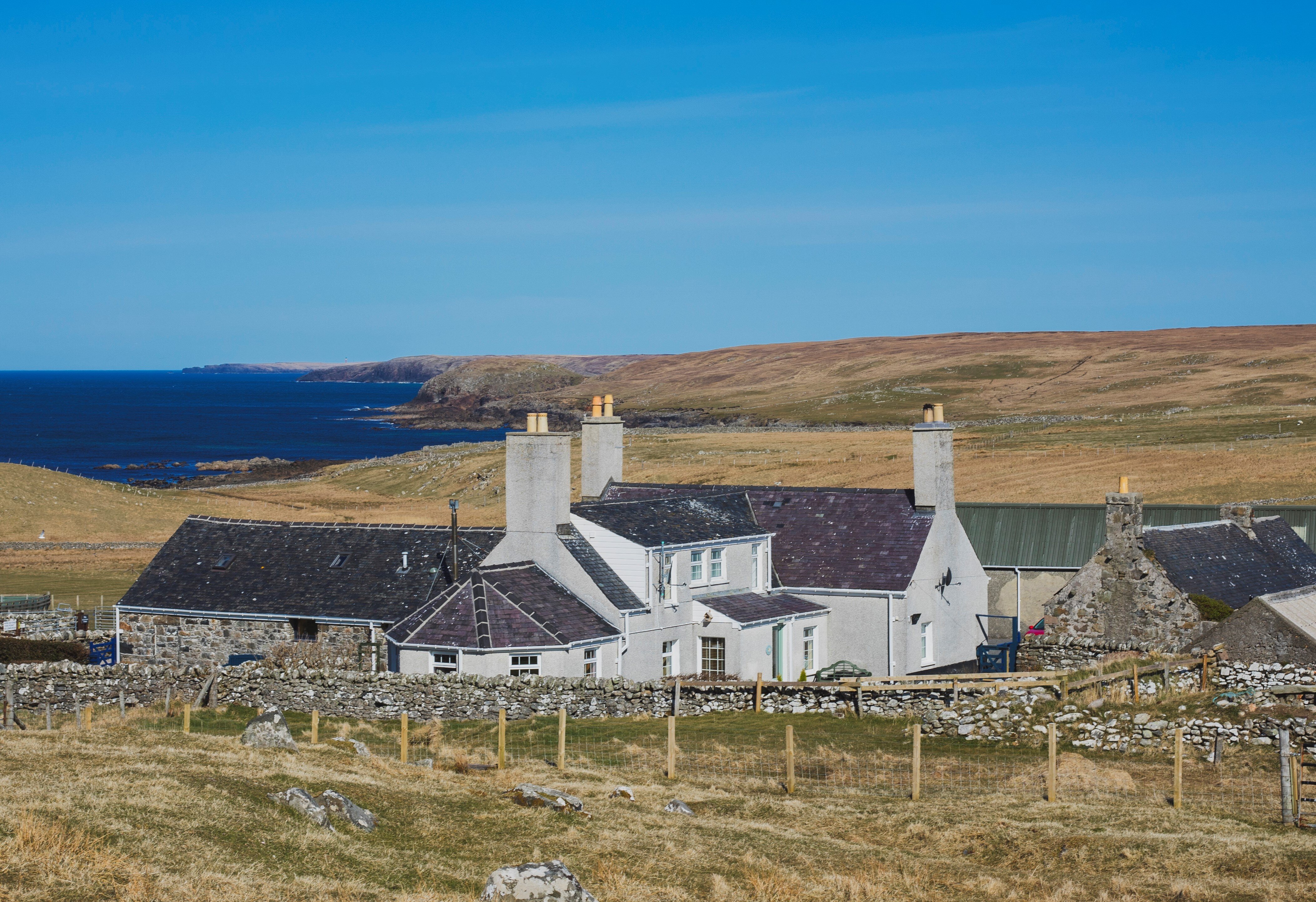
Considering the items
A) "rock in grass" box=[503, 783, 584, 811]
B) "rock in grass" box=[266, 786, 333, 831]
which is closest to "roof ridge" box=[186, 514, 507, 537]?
"rock in grass" box=[503, 783, 584, 811]

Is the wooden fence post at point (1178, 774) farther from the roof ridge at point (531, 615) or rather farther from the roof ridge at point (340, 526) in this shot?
the roof ridge at point (340, 526)

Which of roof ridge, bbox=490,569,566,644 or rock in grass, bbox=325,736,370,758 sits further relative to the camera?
roof ridge, bbox=490,569,566,644

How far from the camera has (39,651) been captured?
126 feet

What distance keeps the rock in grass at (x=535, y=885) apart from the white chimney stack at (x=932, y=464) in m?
26.2

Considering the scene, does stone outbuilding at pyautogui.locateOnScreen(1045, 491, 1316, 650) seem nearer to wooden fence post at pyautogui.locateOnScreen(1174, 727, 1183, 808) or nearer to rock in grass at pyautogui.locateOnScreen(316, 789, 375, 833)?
wooden fence post at pyautogui.locateOnScreen(1174, 727, 1183, 808)

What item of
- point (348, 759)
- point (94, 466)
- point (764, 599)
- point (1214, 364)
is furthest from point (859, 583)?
point (1214, 364)

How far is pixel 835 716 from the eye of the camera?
2938 cm

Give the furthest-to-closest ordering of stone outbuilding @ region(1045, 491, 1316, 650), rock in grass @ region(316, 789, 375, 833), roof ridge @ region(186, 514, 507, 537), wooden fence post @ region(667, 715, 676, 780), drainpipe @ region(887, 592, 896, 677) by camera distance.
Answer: roof ridge @ region(186, 514, 507, 537) → drainpipe @ region(887, 592, 896, 677) → stone outbuilding @ region(1045, 491, 1316, 650) → wooden fence post @ region(667, 715, 676, 780) → rock in grass @ region(316, 789, 375, 833)

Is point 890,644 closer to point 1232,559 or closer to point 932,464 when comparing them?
point 932,464

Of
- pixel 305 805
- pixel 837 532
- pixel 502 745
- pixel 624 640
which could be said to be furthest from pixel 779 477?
pixel 305 805

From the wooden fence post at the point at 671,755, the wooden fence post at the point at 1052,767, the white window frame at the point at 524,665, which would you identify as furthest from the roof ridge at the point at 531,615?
the wooden fence post at the point at 1052,767

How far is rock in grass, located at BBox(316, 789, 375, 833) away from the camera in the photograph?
55.4ft

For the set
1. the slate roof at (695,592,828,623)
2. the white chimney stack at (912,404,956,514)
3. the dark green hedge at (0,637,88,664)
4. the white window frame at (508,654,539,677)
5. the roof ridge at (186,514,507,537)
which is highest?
the white chimney stack at (912,404,956,514)

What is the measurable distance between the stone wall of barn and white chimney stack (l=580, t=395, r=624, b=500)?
954 centimetres
